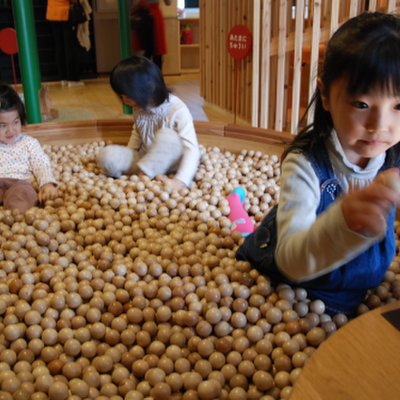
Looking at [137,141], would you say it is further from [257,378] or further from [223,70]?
[223,70]

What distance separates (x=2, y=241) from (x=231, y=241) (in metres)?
0.66

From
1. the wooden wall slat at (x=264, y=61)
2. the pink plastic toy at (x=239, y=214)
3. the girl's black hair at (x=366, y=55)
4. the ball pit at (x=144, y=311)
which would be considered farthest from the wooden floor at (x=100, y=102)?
the girl's black hair at (x=366, y=55)

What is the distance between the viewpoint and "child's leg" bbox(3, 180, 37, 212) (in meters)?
1.71

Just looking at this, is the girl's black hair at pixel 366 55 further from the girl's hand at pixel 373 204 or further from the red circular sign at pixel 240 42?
the red circular sign at pixel 240 42

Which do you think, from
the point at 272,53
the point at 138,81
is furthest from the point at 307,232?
the point at 272,53

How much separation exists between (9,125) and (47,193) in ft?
0.86

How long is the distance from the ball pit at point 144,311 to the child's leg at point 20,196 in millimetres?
66

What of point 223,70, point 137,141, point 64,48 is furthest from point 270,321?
point 64,48

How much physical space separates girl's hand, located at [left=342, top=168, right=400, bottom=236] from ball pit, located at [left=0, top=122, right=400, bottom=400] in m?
0.43

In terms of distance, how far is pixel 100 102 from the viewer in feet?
13.8

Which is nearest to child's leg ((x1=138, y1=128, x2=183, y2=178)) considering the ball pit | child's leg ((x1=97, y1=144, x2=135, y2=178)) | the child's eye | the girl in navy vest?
child's leg ((x1=97, y1=144, x2=135, y2=178))

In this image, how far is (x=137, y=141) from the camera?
6.96 feet

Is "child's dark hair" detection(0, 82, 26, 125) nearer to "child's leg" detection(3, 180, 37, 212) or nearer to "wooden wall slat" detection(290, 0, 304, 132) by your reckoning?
"child's leg" detection(3, 180, 37, 212)

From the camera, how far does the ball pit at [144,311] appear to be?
3.33 feet
